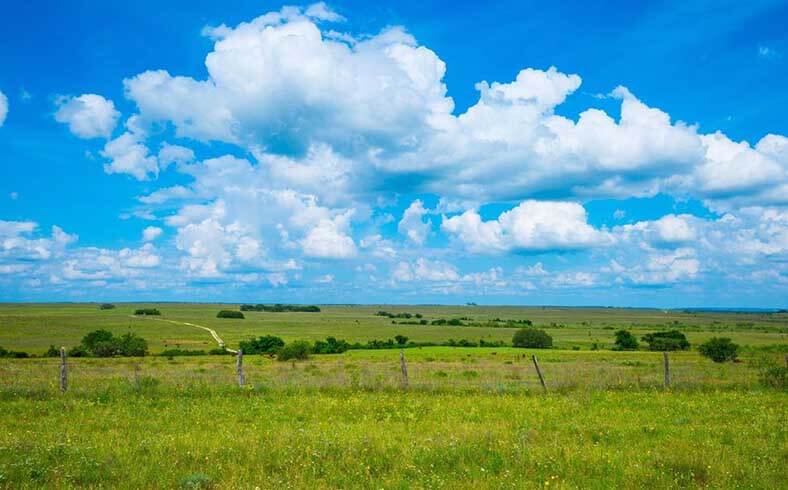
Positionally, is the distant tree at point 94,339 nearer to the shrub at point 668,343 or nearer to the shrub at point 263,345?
the shrub at point 263,345

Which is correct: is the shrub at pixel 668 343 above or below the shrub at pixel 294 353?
below

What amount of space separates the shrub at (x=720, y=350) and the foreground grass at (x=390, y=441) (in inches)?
1492

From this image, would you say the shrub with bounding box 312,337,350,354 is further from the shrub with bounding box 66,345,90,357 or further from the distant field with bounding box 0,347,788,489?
the distant field with bounding box 0,347,788,489

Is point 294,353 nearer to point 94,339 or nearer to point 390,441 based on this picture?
point 94,339

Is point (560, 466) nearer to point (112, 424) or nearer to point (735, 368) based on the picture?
point (112, 424)

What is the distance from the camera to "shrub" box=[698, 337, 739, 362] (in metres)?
54.9

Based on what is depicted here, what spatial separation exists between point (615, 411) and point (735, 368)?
16502 millimetres

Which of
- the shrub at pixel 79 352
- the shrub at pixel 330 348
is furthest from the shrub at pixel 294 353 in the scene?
the shrub at pixel 79 352

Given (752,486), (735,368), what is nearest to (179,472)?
(752,486)

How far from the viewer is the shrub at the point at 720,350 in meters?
54.9

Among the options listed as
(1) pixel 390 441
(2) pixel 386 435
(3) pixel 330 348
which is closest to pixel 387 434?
(2) pixel 386 435

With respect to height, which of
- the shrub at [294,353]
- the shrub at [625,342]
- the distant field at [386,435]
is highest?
the distant field at [386,435]

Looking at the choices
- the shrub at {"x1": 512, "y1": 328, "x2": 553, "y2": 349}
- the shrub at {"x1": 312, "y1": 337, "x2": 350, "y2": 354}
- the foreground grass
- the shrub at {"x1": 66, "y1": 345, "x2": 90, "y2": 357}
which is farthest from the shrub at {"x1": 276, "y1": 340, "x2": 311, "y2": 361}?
the shrub at {"x1": 512, "y1": 328, "x2": 553, "y2": 349}

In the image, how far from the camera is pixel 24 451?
12.2 metres
